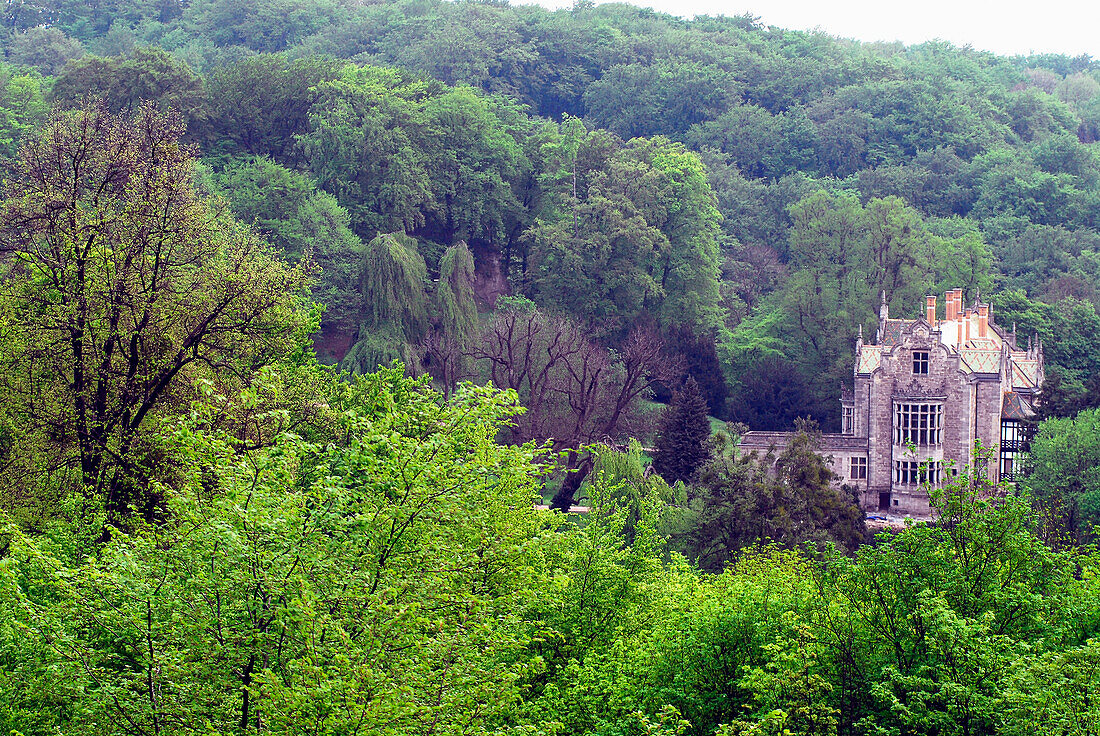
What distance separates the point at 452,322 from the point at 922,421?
70.1 feet

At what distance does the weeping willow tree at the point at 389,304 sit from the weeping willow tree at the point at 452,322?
39.0 inches

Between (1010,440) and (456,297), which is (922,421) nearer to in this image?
(1010,440)

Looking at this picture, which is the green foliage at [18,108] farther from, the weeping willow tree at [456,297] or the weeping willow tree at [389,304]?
the weeping willow tree at [456,297]

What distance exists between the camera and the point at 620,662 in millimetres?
22500

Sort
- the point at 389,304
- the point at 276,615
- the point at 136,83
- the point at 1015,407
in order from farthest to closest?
the point at 136,83 < the point at 1015,407 < the point at 389,304 < the point at 276,615

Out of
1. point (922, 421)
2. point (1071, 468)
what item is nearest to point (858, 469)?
point (922, 421)

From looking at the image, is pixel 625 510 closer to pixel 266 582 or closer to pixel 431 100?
pixel 266 582

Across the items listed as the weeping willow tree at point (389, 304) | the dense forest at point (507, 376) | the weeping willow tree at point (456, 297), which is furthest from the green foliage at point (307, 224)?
the weeping willow tree at point (456, 297)

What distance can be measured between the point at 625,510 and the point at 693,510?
15.7 m

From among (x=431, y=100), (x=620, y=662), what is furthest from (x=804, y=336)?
(x=620, y=662)

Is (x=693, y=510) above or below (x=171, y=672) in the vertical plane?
below

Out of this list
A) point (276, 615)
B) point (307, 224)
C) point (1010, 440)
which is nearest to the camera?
point (276, 615)

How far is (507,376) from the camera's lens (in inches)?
2314

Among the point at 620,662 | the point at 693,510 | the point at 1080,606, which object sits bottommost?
the point at 693,510
